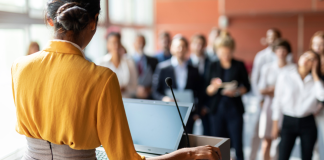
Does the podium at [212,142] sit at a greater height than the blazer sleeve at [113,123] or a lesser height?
lesser

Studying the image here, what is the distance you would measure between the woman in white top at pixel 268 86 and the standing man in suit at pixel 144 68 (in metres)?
1.32

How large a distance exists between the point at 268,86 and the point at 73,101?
2.80 m

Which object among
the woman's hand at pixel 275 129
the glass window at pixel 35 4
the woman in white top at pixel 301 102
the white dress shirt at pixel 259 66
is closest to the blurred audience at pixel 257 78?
the white dress shirt at pixel 259 66

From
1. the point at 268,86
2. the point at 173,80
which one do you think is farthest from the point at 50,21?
the point at 268,86

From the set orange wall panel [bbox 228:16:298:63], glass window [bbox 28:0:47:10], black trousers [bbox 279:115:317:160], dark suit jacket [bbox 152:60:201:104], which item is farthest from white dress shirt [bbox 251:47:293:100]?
orange wall panel [bbox 228:16:298:63]

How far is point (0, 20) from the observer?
2.51 m

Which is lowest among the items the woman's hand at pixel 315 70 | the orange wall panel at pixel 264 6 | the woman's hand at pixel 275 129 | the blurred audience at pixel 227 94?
the woman's hand at pixel 275 129

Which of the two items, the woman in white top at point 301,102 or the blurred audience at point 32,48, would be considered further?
the blurred audience at point 32,48

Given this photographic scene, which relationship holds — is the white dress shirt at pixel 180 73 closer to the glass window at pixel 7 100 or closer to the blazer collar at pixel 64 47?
the glass window at pixel 7 100

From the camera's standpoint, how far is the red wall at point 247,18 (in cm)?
591

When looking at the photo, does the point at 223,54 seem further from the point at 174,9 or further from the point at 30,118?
the point at 174,9

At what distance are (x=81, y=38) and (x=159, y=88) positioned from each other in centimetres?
222

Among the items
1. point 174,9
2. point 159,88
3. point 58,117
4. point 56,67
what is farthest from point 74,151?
point 174,9

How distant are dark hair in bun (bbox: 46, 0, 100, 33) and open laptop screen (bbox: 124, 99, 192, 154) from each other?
609mm
